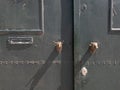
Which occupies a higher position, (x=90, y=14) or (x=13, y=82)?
(x=90, y=14)

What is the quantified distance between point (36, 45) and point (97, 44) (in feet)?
1.89

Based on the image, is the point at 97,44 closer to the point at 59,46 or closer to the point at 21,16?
the point at 59,46

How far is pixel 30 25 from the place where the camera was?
2.65 m

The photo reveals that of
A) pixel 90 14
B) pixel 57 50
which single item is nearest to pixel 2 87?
pixel 57 50

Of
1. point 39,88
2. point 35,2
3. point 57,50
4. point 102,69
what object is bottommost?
point 39,88

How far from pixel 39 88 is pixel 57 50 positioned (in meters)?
0.41

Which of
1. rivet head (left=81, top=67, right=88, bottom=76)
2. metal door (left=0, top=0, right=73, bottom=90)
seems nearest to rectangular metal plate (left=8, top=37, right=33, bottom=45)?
metal door (left=0, top=0, right=73, bottom=90)

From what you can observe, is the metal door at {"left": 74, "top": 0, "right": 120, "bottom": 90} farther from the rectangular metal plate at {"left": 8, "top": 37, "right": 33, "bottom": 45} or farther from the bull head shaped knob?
the rectangular metal plate at {"left": 8, "top": 37, "right": 33, "bottom": 45}

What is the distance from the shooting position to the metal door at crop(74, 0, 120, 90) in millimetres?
2637

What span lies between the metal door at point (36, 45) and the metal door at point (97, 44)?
0.09 m

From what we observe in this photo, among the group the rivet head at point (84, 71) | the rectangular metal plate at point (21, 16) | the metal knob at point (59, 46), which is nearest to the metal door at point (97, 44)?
the rivet head at point (84, 71)

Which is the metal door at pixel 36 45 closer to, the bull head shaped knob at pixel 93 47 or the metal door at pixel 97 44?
the metal door at pixel 97 44

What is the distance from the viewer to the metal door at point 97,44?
2.64m

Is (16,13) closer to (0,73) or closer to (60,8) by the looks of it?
(60,8)
